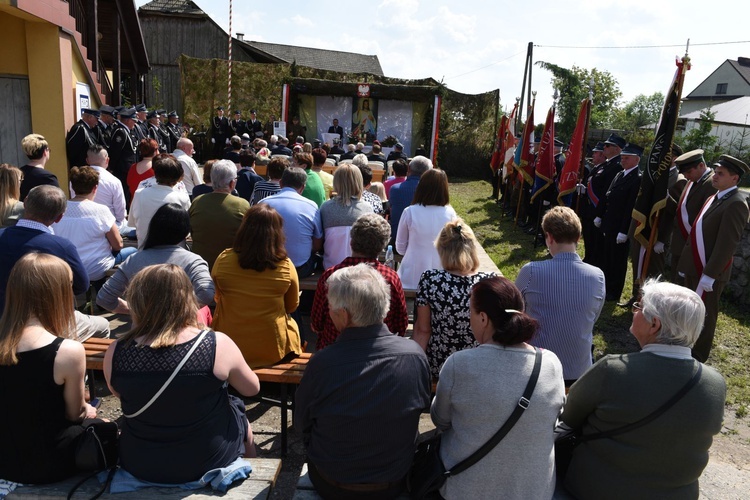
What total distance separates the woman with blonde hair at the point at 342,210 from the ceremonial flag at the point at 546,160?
6594 mm

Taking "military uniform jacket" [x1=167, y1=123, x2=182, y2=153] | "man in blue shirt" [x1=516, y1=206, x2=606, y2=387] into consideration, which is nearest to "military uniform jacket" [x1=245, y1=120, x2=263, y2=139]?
"military uniform jacket" [x1=167, y1=123, x2=182, y2=153]

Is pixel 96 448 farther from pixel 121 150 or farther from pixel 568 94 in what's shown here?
pixel 568 94

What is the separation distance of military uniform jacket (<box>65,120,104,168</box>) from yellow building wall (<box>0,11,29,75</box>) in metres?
1.05

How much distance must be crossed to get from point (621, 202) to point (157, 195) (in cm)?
533

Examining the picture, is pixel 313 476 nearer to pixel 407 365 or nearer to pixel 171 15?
→ pixel 407 365

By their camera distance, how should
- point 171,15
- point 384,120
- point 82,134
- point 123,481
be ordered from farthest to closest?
point 171,15 < point 384,120 < point 82,134 < point 123,481

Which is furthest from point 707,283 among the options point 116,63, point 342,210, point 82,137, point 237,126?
point 237,126

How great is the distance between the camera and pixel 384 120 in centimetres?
1948

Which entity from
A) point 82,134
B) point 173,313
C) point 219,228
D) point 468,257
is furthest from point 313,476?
point 82,134

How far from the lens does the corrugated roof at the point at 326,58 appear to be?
34.7 meters

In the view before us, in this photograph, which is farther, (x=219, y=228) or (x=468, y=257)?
(x=219, y=228)

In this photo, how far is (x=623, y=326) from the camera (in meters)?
6.28

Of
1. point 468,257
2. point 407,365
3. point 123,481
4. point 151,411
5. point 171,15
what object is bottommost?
point 123,481

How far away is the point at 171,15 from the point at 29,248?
1081 inches
